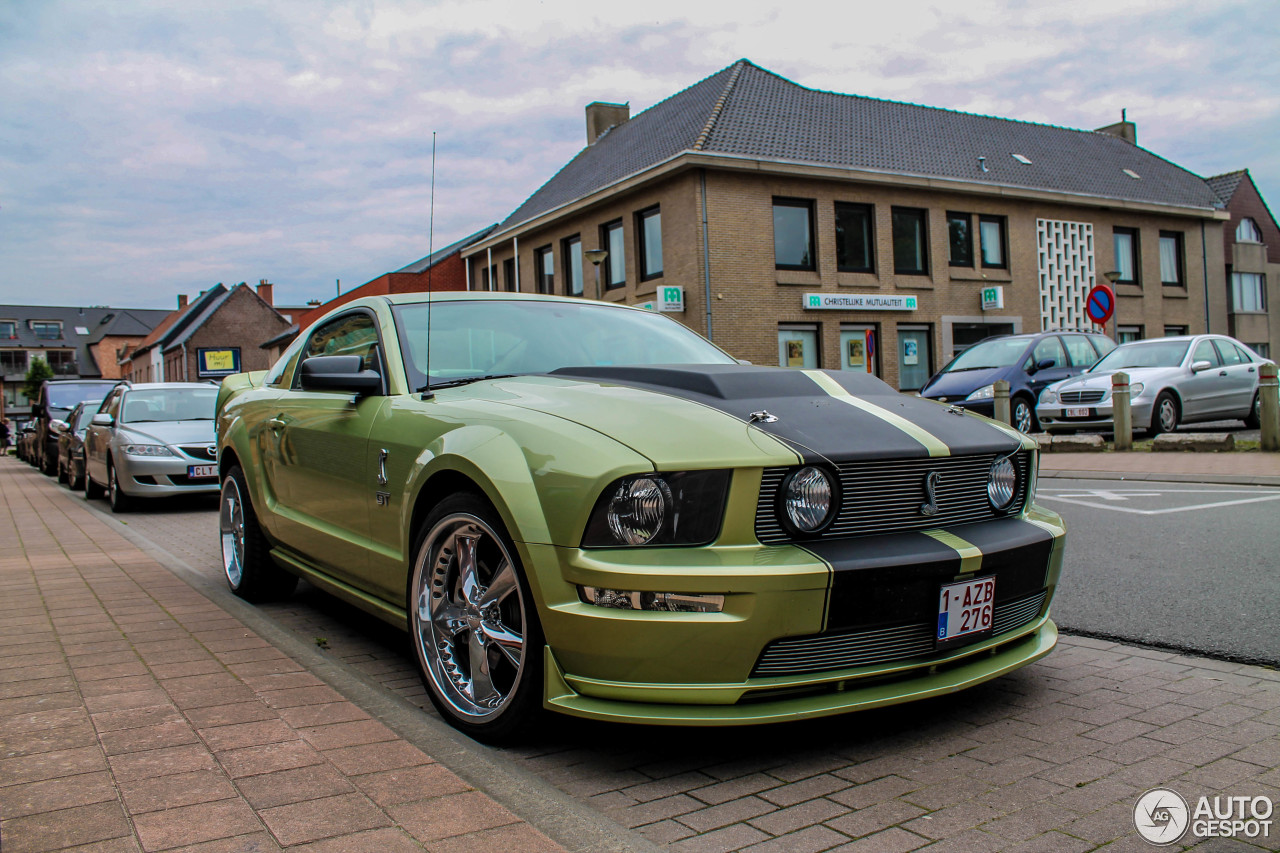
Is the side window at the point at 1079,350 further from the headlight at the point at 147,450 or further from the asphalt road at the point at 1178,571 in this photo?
the headlight at the point at 147,450

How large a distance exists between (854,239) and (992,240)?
5.09 meters

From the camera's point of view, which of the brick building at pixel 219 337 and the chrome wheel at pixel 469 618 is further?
the brick building at pixel 219 337

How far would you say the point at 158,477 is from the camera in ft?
36.3

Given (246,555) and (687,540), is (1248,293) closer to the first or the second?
(246,555)

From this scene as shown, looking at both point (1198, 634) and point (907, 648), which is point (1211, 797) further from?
point (1198, 634)

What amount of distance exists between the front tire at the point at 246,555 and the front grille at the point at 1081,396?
464 inches

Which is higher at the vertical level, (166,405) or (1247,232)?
(1247,232)

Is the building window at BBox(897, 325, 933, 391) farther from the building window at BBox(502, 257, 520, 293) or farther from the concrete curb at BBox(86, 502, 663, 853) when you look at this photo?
the concrete curb at BBox(86, 502, 663, 853)

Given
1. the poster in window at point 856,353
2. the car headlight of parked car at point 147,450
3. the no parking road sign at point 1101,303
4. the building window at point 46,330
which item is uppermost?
the building window at point 46,330

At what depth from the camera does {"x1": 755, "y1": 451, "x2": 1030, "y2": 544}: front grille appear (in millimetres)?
2619

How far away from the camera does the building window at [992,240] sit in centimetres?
2744

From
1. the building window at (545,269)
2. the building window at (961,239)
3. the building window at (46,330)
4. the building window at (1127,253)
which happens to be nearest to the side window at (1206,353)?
the building window at (961,239)

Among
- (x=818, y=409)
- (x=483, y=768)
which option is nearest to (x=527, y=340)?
(x=818, y=409)

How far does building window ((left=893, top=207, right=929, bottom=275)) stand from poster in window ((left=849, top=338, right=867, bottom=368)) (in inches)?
92.8
